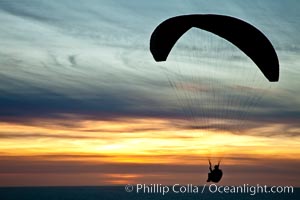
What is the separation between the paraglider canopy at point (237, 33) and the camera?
2577 cm

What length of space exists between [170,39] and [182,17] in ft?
3.86

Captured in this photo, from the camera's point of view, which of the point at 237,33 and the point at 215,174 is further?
the point at 215,174

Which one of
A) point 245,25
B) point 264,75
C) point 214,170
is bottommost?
point 214,170

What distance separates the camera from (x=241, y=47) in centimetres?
2647

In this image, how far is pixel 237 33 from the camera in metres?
25.9

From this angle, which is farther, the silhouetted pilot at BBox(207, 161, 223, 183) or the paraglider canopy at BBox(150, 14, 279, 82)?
the silhouetted pilot at BBox(207, 161, 223, 183)

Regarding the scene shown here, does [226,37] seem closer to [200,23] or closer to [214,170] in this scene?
[200,23]

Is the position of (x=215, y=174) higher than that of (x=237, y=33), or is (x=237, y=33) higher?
(x=237, y=33)

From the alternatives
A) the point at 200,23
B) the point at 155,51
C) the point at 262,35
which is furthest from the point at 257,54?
the point at 155,51

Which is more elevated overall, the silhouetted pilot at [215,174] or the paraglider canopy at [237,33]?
the paraglider canopy at [237,33]

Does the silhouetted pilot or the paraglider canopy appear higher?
the paraglider canopy

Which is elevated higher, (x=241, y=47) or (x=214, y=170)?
(x=241, y=47)

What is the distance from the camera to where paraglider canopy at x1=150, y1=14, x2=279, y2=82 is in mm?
25766

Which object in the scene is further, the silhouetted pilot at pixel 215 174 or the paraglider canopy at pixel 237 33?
the silhouetted pilot at pixel 215 174
